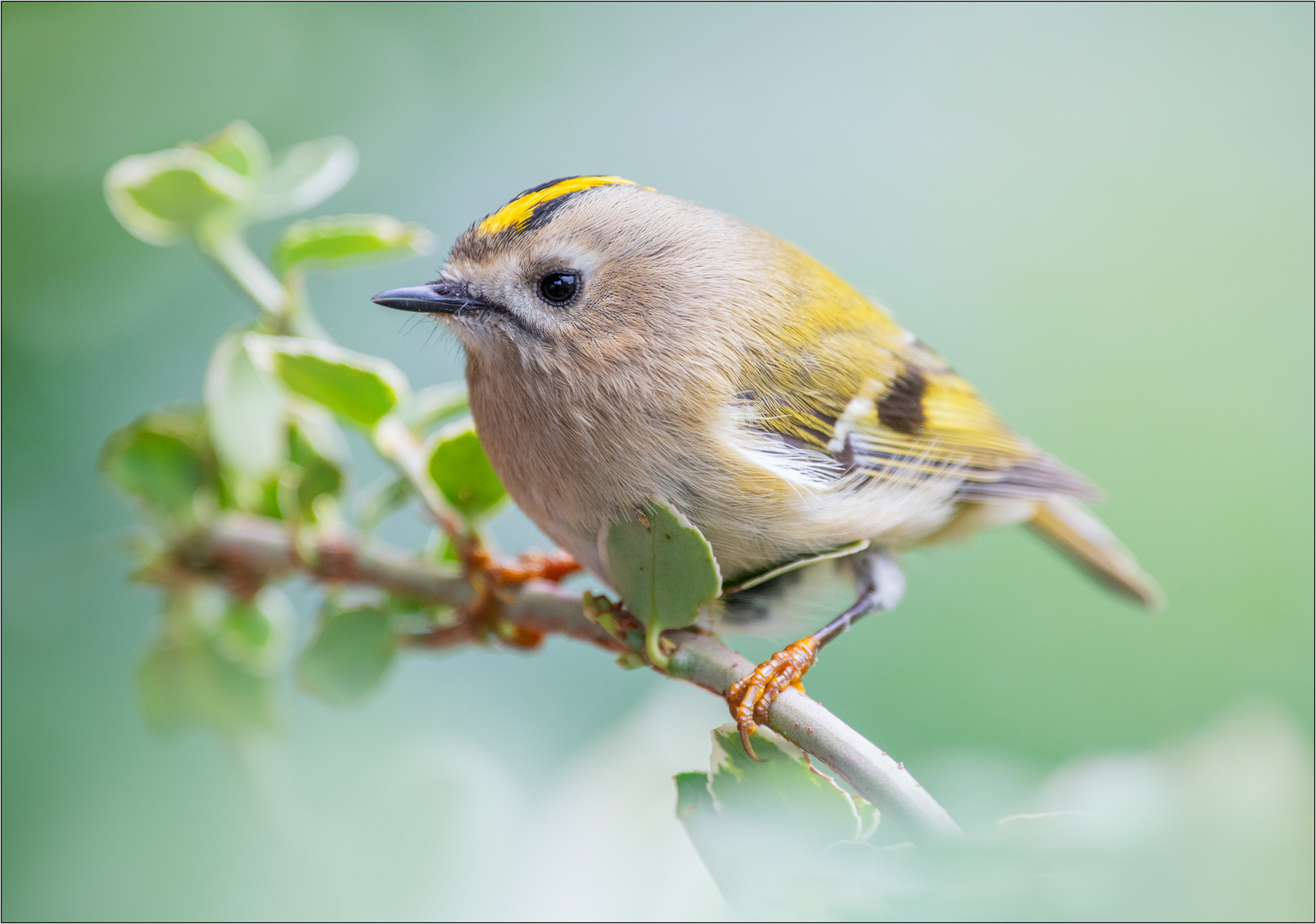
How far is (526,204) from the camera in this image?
0.56 m

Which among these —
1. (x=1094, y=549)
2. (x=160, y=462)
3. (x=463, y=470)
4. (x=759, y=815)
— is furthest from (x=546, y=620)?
(x=1094, y=549)

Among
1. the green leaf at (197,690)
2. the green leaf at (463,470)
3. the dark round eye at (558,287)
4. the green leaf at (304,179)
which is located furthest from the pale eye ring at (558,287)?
the green leaf at (197,690)

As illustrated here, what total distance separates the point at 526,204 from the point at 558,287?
2.2 inches

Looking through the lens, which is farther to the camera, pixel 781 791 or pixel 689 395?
pixel 689 395

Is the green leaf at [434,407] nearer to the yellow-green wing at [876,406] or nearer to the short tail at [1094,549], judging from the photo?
the yellow-green wing at [876,406]

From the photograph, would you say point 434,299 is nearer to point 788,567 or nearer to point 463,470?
point 463,470

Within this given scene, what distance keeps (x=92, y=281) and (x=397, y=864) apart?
0.71 meters

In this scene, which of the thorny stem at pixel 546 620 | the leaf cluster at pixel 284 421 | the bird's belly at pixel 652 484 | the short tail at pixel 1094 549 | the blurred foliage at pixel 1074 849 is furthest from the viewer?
the short tail at pixel 1094 549

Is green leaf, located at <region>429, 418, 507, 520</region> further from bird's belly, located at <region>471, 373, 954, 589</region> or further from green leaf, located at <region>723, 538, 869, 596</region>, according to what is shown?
green leaf, located at <region>723, 538, 869, 596</region>

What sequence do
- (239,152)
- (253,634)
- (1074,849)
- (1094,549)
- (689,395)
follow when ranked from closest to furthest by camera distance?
(1074,849), (689,395), (239,152), (253,634), (1094,549)

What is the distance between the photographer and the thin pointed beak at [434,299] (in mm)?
558

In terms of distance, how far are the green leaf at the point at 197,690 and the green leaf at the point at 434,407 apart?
0.98 ft

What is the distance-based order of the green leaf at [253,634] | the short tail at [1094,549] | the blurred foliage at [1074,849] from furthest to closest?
the short tail at [1094,549] → the green leaf at [253,634] → the blurred foliage at [1074,849]

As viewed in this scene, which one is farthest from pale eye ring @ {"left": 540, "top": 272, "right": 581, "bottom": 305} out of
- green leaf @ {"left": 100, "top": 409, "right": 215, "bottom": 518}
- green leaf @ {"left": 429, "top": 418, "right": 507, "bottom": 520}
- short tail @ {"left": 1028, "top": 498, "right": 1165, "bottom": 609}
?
short tail @ {"left": 1028, "top": 498, "right": 1165, "bottom": 609}
